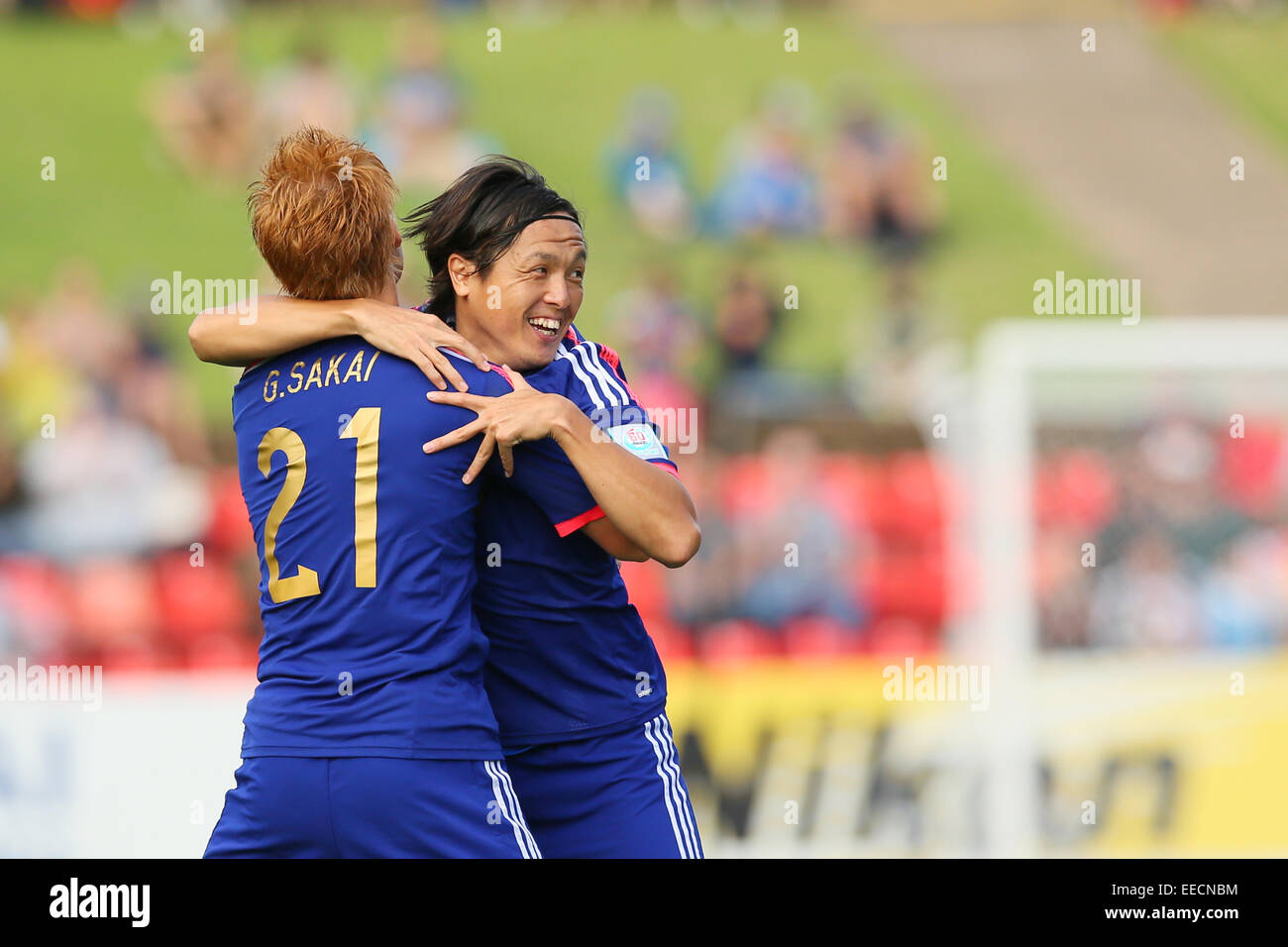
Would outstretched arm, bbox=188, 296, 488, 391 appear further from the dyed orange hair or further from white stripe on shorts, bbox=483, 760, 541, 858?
white stripe on shorts, bbox=483, 760, 541, 858

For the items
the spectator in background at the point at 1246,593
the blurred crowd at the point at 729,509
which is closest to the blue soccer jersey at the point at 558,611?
the blurred crowd at the point at 729,509

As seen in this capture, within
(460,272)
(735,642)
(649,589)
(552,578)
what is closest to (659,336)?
(649,589)

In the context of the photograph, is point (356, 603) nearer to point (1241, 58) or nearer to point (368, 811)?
point (368, 811)

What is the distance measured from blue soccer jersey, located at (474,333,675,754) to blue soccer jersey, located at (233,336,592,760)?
0.80 ft

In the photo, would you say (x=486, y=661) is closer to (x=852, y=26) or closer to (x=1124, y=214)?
(x=1124, y=214)

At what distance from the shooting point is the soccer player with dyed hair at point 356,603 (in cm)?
251

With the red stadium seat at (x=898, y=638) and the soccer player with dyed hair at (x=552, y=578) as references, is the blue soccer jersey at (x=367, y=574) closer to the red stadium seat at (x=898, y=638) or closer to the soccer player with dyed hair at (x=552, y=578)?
the soccer player with dyed hair at (x=552, y=578)

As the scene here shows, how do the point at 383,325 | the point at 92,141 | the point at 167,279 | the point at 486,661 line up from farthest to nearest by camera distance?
the point at 92,141
the point at 167,279
the point at 486,661
the point at 383,325

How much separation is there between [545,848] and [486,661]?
1.24 feet

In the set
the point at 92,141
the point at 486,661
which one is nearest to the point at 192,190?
the point at 92,141

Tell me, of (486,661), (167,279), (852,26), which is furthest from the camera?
(852,26)

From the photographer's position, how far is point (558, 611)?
9.62 ft

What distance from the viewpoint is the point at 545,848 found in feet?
9.70

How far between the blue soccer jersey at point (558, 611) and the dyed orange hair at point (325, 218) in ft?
1.27
